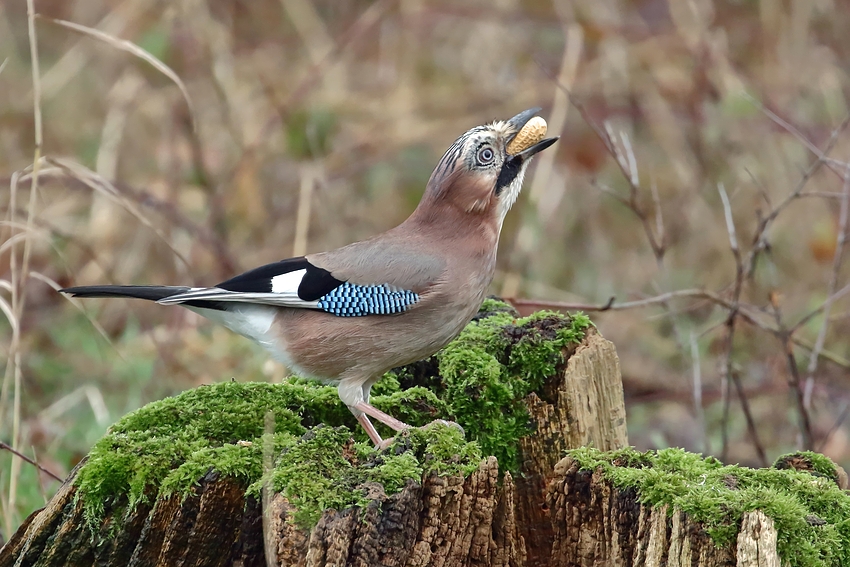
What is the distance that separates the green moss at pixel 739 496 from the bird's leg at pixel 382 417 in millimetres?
865

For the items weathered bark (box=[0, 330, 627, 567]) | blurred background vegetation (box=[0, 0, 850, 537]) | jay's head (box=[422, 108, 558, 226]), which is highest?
blurred background vegetation (box=[0, 0, 850, 537])

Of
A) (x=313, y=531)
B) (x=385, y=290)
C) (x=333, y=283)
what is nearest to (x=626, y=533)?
(x=313, y=531)

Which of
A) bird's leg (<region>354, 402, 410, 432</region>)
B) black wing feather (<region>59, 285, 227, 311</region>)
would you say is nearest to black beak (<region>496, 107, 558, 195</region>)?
bird's leg (<region>354, 402, 410, 432</region>)

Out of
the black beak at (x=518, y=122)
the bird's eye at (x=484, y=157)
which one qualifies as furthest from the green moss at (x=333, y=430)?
the black beak at (x=518, y=122)

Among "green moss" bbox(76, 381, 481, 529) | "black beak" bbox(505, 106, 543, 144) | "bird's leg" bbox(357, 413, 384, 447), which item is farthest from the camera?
"black beak" bbox(505, 106, 543, 144)

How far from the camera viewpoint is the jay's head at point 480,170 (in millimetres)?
5312

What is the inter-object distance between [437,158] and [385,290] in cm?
600

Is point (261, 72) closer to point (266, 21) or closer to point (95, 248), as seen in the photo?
point (266, 21)

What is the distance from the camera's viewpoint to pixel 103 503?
3725mm

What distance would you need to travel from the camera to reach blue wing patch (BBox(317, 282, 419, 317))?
486 centimetres

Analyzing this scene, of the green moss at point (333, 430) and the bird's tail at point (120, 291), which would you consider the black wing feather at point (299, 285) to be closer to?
the bird's tail at point (120, 291)

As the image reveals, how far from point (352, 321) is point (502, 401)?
2.81 ft

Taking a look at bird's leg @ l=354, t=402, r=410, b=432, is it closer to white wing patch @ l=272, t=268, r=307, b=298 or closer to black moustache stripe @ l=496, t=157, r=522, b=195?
white wing patch @ l=272, t=268, r=307, b=298

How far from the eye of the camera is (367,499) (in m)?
3.32
